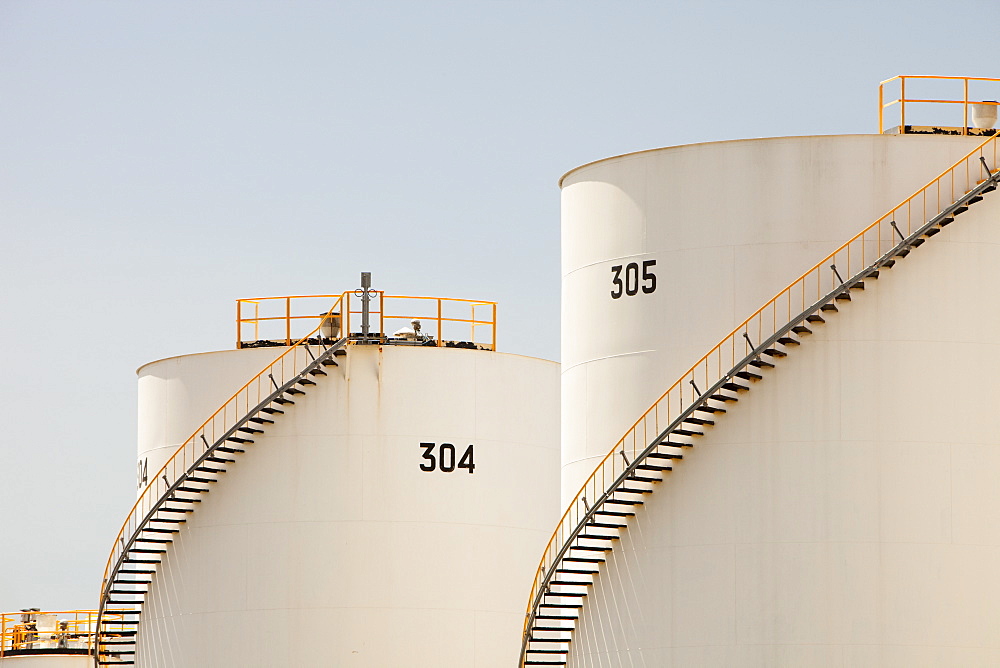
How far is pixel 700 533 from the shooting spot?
3017 cm

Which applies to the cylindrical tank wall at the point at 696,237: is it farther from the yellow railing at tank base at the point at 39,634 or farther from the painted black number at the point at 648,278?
the yellow railing at tank base at the point at 39,634

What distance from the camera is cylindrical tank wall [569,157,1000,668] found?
2903 centimetres

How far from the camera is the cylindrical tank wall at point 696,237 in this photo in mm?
30375

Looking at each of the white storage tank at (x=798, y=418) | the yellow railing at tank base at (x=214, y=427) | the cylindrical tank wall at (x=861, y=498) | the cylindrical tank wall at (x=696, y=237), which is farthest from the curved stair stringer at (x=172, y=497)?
the cylindrical tank wall at (x=861, y=498)

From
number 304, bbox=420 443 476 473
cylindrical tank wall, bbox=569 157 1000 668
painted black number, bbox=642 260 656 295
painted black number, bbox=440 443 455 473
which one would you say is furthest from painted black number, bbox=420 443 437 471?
cylindrical tank wall, bbox=569 157 1000 668

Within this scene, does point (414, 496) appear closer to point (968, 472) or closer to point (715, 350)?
point (715, 350)

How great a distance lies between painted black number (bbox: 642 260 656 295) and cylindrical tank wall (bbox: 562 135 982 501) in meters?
0.02

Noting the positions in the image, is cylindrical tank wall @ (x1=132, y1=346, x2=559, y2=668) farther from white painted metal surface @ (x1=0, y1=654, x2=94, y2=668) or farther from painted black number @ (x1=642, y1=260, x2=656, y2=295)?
white painted metal surface @ (x1=0, y1=654, x2=94, y2=668)

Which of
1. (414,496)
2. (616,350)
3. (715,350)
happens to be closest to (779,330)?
(715,350)

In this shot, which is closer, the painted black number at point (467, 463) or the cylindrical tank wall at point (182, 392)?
the painted black number at point (467, 463)

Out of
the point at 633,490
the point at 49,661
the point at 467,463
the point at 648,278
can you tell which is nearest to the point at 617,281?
the point at 648,278

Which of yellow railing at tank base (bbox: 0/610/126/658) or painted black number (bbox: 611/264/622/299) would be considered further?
yellow railing at tank base (bbox: 0/610/126/658)

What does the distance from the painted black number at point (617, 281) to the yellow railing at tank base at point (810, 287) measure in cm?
212

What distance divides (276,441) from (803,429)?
13.1 meters
